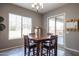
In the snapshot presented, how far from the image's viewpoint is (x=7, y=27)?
205 cm

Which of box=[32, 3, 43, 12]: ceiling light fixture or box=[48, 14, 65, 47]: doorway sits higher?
box=[32, 3, 43, 12]: ceiling light fixture

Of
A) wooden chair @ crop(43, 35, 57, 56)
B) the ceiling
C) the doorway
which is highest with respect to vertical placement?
the ceiling

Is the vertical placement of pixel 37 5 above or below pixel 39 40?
above

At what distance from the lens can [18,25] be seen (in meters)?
2.12

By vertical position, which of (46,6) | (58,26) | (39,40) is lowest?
(39,40)

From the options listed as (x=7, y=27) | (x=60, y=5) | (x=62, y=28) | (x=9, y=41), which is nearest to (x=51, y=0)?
(x=60, y=5)

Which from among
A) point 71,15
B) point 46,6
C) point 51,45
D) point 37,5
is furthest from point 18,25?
point 71,15

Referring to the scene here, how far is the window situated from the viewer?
6.79ft

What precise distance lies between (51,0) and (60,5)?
0.75 feet

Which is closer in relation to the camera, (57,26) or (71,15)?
(71,15)

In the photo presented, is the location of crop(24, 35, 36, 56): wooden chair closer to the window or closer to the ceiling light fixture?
the window

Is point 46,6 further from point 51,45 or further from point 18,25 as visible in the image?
point 51,45

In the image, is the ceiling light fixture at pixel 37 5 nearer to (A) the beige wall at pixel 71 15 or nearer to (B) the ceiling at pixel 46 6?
(B) the ceiling at pixel 46 6

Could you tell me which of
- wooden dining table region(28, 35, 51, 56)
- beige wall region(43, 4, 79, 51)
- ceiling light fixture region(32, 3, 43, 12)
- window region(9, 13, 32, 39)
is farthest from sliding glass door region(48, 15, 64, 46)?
window region(9, 13, 32, 39)
